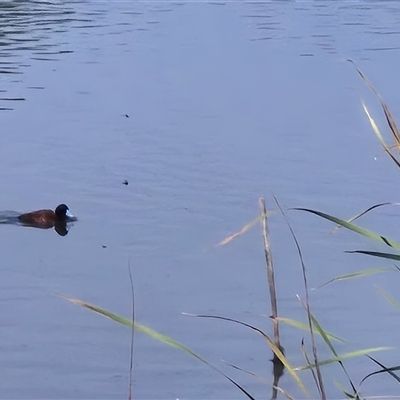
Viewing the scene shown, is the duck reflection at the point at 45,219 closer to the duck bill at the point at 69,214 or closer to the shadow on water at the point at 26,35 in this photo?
the duck bill at the point at 69,214

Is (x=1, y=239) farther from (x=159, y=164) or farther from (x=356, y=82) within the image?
(x=356, y=82)

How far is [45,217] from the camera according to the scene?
330 inches

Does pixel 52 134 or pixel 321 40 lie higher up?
pixel 52 134

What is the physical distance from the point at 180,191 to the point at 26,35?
33.3 feet

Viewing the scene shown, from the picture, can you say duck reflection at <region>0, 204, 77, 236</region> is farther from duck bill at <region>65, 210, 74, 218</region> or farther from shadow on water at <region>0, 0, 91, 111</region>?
shadow on water at <region>0, 0, 91, 111</region>

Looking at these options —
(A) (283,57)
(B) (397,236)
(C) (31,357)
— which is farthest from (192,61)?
(C) (31,357)

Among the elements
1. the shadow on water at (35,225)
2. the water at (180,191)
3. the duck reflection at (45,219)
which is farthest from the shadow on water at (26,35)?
the duck reflection at (45,219)

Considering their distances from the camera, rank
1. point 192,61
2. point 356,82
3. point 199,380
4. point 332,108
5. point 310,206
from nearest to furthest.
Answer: point 199,380, point 310,206, point 332,108, point 356,82, point 192,61

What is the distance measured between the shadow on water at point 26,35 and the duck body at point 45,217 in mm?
4568

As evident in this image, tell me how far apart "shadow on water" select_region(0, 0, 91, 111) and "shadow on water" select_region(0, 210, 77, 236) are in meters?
4.32

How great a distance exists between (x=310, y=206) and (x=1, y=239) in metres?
2.60

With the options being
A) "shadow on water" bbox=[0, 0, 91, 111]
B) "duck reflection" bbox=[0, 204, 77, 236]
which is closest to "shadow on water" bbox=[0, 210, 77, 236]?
"duck reflection" bbox=[0, 204, 77, 236]

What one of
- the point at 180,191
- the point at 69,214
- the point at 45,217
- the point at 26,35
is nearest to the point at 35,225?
the point at 45,217

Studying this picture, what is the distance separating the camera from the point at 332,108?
12.7 meters
